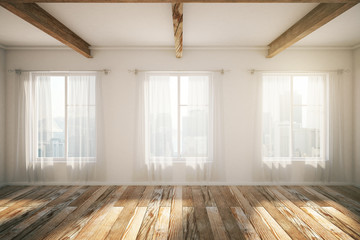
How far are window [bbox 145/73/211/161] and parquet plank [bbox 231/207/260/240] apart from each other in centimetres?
132

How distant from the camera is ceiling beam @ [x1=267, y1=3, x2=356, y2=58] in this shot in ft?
7.65

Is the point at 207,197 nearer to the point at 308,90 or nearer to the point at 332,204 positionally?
the point at 332,204

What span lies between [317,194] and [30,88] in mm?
5506

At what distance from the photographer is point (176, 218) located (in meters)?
2.72

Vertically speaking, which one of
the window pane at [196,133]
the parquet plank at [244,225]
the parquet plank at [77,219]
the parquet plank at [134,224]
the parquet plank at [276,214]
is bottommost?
the parquet plank at [134,224]

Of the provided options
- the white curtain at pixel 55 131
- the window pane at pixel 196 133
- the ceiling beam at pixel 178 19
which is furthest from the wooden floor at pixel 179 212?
the ceiling beam at pixel 178 19

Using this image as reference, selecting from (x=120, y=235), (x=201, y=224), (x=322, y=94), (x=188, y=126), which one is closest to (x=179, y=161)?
(x=188, y=126)

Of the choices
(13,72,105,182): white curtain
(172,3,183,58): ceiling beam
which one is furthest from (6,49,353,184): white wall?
(172,3,183,58): ceiling beam

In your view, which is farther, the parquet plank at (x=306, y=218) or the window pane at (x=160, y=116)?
the window pane at (x=160, y=116)

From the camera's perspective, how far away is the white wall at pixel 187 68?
4086 millimetres

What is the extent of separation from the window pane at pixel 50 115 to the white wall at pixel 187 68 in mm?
322

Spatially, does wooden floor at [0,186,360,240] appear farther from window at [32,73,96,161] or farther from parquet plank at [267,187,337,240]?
window at [32,73,96,161]

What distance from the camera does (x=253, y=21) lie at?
296 cm

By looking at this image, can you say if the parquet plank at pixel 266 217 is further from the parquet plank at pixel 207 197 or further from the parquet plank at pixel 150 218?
the parquet plank at pixel 150 218
